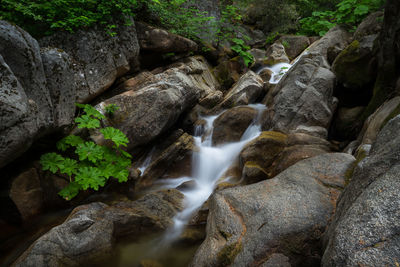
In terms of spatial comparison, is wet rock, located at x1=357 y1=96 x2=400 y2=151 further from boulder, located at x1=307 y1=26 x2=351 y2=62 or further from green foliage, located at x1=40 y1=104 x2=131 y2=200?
green foliage, located at x1=40 y1=104 x2=131 y2=200

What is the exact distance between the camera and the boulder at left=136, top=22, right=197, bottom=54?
7.82 m

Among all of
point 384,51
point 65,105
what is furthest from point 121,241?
point 384,51

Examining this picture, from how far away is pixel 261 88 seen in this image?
9508 millimetres

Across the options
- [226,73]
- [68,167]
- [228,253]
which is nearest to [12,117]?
[68,167]

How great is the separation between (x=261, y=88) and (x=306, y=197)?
23.0 feet

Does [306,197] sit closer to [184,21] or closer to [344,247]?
[344,247]

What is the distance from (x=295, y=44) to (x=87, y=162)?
13.6 meters

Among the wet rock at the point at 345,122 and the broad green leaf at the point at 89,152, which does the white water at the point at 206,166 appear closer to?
the broad green leaf at the point at 89,152

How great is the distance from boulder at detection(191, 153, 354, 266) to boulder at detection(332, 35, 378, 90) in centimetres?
390

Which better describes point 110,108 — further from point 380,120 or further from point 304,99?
point 380,120

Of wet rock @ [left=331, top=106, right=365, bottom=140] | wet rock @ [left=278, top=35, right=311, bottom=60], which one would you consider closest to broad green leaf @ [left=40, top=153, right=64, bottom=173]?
wet rock @ [left=331, top=106, right=365, bottom=140]

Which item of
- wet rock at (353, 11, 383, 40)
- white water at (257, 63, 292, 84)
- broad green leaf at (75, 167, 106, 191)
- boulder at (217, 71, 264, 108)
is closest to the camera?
broad green leaf at (75, 167, 106, 191)

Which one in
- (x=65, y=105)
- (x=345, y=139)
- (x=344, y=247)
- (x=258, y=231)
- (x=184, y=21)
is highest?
(x=184, y=21)

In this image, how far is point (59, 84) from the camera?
186 inches
